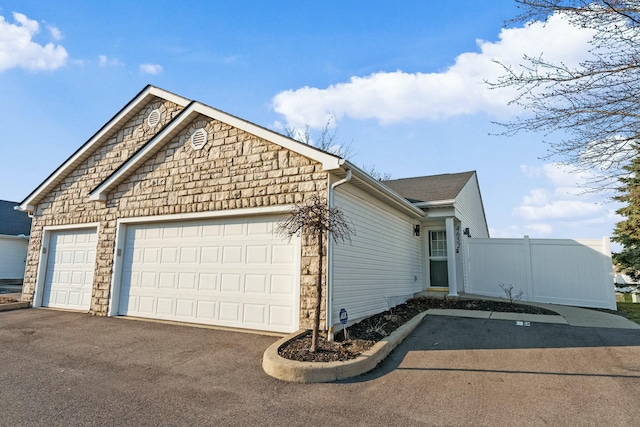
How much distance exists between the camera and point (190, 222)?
833 centimetres

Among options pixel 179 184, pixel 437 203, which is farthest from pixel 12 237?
pixel 437 203

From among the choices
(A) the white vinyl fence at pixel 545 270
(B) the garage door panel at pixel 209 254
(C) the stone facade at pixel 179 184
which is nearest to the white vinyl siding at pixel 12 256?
(C) the stone facade at pixel 179 184

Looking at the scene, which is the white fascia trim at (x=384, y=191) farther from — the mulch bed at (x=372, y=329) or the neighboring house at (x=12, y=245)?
the neighboring house at (x=12, y=245)

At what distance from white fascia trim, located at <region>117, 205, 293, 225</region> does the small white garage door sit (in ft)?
6.06

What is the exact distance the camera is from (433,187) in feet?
42.5

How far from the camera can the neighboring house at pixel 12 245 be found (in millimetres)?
20188

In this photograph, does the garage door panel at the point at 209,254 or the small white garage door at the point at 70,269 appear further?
the small white garage door at the point at 70,269

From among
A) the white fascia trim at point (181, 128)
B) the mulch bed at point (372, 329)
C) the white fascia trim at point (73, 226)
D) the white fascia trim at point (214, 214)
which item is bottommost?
the mulch bed at point (372, 329)

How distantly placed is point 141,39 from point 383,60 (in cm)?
608

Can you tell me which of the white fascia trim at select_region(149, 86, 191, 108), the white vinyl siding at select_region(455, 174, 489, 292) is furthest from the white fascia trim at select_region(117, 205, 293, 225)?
the white vinyl siding at select_region(455, 174, 489, 292)

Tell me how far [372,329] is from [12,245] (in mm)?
24164

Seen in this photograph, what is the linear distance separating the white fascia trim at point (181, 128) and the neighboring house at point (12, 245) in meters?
16.3

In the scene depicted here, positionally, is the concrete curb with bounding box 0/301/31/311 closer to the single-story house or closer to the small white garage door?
the single-story house

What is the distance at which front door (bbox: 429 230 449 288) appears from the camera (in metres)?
12.0
